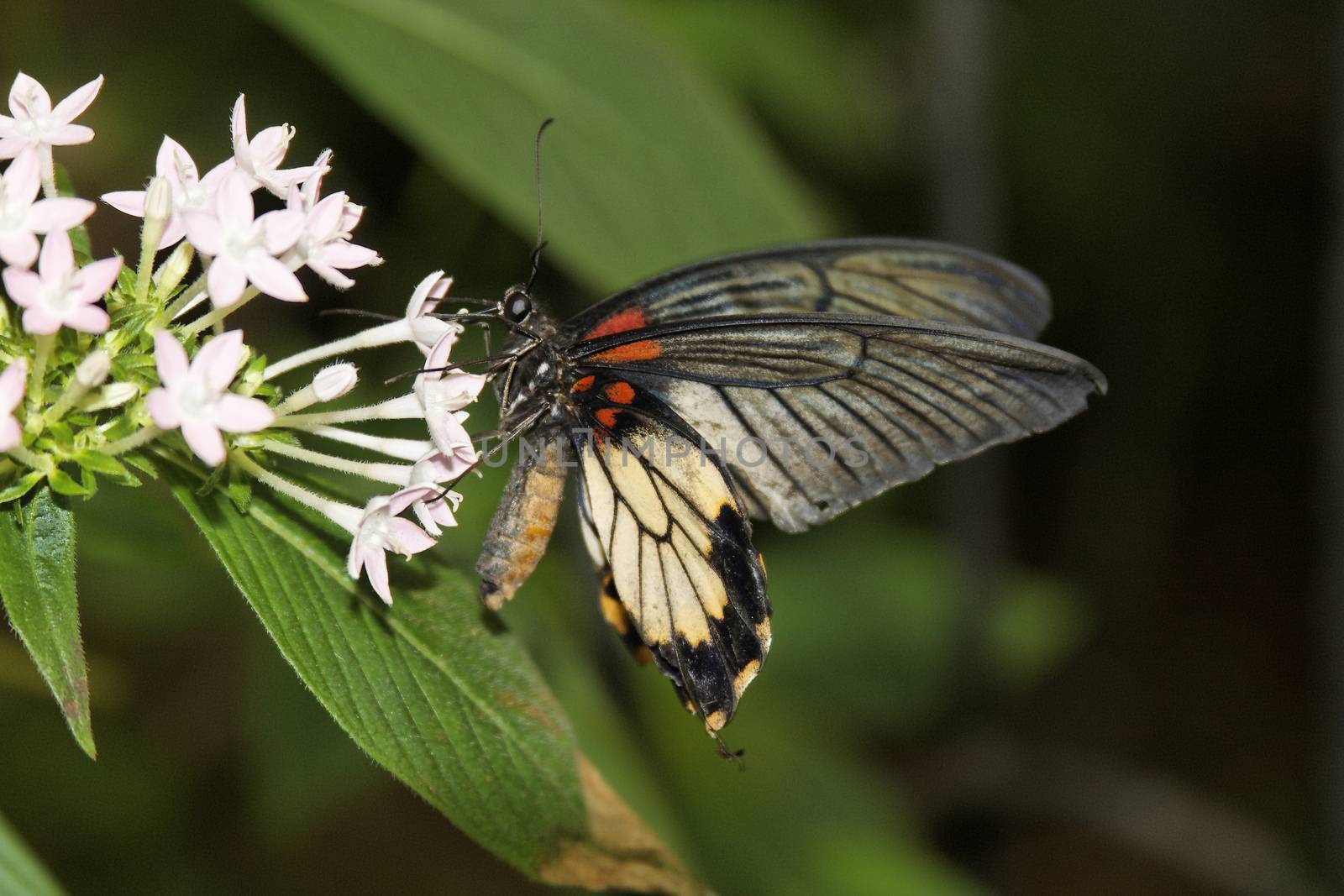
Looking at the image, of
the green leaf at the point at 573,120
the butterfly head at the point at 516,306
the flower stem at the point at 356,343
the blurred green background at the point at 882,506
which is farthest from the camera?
the blurred green background at the point at 882,506

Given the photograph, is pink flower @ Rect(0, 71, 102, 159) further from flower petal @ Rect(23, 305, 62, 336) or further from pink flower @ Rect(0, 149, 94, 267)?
flower petal @ Rect(23, 305, 62, 336)

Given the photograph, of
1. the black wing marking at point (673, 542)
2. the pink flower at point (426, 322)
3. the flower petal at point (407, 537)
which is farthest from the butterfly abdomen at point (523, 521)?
the pink flower at point (426, 322)

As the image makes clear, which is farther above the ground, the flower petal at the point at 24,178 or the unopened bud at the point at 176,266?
the flower petal at the point at 24,178

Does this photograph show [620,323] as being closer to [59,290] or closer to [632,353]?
[632,353]

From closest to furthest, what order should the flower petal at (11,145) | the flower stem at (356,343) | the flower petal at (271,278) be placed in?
the flower petal at (271,278)
the flower petal at (11,145)
the flower stem at (356,343)

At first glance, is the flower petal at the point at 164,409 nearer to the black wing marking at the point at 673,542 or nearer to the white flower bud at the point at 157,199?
the white flower bud at the point at 157,199

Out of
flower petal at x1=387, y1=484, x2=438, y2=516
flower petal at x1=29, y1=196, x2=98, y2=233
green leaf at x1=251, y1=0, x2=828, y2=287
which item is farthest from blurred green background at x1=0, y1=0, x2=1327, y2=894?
flower petal at x1=29, y1=196, x2=98, y2=233
